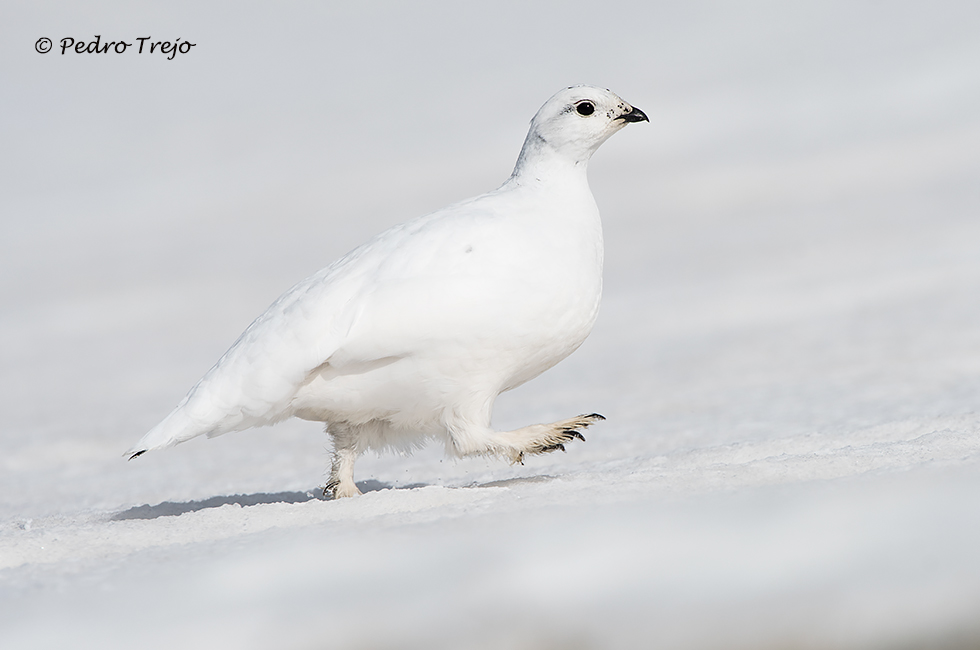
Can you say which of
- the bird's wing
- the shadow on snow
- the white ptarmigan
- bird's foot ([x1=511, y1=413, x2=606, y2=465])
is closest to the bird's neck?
the white ptarmigan

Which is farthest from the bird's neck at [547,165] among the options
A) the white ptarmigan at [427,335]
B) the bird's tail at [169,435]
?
the bird's tail at [169,435]

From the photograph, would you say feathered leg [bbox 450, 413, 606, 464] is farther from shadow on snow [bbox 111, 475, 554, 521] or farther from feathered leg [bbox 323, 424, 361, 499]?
feathered leg [bbox 323, 424, 361, 499]

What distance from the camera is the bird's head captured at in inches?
169

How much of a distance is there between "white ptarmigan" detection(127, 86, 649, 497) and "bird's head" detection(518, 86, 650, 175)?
351 mm

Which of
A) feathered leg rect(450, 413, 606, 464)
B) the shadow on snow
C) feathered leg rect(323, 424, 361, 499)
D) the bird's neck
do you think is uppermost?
the bird's neck

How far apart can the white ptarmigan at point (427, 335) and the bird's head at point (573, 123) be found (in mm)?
351

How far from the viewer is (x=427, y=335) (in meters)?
3.59

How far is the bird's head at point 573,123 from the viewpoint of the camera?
4.30m

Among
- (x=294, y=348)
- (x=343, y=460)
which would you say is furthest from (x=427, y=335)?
(x=343, y=460)

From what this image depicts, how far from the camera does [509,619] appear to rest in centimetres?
211

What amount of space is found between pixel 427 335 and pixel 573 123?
128 cm

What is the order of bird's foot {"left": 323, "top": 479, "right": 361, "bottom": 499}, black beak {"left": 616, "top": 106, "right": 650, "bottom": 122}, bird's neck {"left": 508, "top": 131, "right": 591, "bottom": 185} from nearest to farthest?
bird's foot {"left": 323, "top": 479, "right": 361, "bottom": 499}, bird's neck {"left": 508, "top": 131, "right": 591, "bottom": 185}, black beak {"left": 616, "top": 106, "right": 650, "bottom": 122}

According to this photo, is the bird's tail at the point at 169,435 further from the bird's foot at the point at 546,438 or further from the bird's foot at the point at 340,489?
the bird's foot at the point at 546,438

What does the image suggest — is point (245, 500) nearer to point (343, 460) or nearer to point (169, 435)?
point (343, 460)
